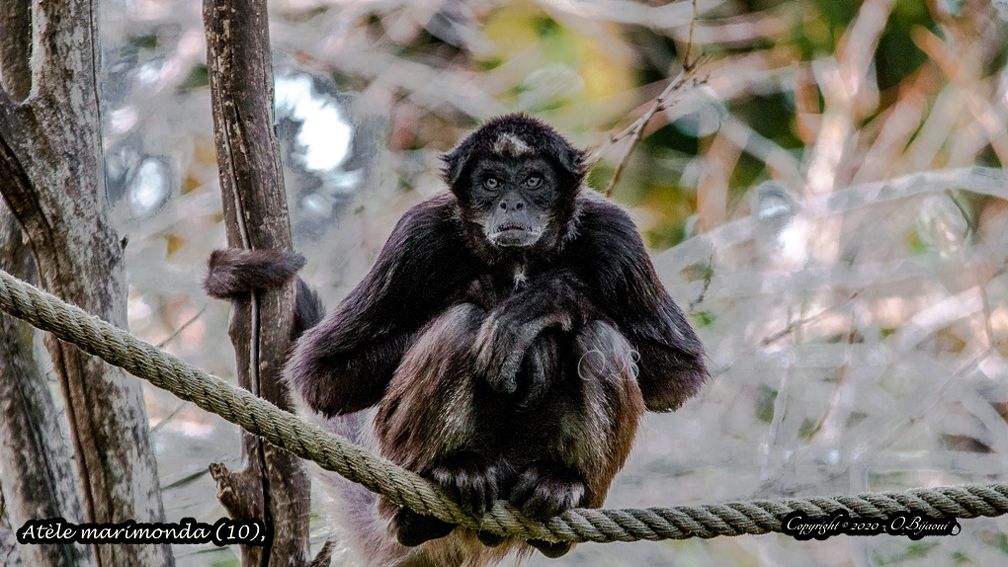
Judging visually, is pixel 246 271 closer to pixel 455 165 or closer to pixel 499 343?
pixel 455 165

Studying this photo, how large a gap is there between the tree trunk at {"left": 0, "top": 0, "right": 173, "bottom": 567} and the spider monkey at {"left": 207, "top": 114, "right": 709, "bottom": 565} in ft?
2.77

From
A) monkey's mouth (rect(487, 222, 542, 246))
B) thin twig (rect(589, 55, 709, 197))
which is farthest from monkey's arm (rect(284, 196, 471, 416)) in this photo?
thin twig (rect(589, 55, 709, 197))

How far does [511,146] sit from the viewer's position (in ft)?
17.8

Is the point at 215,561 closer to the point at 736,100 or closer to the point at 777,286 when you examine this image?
the point at 777,286

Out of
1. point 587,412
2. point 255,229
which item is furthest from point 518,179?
point 255,229

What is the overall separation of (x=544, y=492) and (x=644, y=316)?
129cm

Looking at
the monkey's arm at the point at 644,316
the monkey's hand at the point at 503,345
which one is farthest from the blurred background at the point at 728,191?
the monkey's hand at the point at 503,345

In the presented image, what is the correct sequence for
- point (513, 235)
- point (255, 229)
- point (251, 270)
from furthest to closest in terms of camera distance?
1. point (255, 229)
2. point (251, 270)
3. point (513, 235)

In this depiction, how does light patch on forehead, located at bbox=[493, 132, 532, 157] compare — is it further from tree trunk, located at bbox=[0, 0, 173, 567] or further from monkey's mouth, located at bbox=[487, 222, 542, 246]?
tree trunk, located at bbox=[0, 0, 173, 567]

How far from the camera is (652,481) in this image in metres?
11.0

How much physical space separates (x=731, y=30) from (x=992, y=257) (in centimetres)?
536

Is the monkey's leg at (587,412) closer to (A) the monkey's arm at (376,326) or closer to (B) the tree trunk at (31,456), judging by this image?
(A) the monkey's arm at (376,326)

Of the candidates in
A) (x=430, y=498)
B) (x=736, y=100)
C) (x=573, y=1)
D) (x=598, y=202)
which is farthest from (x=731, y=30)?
(x=430, y=498)

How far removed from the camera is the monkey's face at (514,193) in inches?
211
